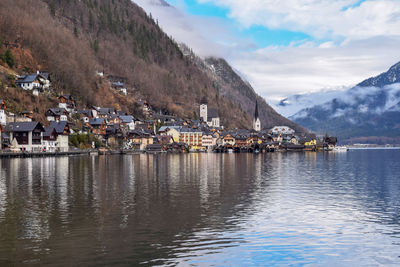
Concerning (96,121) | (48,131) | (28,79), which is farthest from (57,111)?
(96,121)

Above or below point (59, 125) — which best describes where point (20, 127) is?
below

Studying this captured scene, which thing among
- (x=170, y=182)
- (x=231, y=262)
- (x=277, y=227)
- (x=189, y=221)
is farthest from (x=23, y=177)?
(x=231, y=262)

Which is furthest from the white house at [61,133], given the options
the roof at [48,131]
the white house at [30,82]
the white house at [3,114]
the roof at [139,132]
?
the roof at [139,132]

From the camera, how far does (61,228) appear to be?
28.7 meters

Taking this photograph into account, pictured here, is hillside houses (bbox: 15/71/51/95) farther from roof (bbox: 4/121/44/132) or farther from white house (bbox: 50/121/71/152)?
roof (bbox: 4/121/44/132)

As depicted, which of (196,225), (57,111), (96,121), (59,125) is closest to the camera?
(196,225)

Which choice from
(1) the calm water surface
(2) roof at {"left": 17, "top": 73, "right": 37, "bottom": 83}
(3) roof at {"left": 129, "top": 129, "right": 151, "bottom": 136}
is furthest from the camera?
(3) roof at {"left": 129, "top": 129, "right": 151, "bottom": 136}

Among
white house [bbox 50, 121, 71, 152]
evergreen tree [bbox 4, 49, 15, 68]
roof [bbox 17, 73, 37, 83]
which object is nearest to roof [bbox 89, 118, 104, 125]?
roof [bbox 17, 73, 37, 83]

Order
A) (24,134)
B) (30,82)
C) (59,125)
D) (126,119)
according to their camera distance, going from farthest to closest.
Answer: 1. (126,119)
2. (30,82)
3. (59,125)
4. (24,134)

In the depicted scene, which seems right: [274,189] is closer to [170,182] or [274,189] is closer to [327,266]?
[170,182]

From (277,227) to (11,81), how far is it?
146 meters

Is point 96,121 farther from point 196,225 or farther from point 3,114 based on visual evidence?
point 196,225

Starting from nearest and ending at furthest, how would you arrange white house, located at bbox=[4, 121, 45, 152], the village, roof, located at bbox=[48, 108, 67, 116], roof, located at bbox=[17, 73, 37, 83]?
white house, located at bbox=[4, 121, 45, 152]
the village
roof, located at bbox=[48, 108, 67, 116]
roof, located at bbox=[17, 73, 37, 83]

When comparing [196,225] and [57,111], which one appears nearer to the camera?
[196,225]
